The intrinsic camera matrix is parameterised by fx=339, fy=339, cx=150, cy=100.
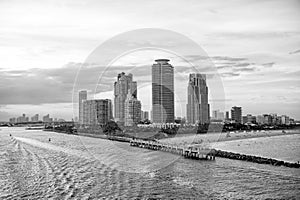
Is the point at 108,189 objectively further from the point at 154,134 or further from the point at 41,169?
the point at 154,134

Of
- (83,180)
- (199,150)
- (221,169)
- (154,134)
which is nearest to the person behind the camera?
(83,180)

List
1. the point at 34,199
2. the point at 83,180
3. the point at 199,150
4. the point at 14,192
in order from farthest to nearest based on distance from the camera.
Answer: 1. the point at 199,150
2. the point at 83,180
3. the point at 14,192
4. the point at 34,199

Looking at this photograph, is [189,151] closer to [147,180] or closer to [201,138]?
[147,180]

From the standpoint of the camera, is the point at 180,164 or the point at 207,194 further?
the point at 180,164

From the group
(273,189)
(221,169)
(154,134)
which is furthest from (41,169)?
(154,134)

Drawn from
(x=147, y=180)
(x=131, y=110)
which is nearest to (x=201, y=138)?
(x=131, y=110)

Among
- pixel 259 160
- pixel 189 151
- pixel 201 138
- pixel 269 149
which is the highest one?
pixel 189 151

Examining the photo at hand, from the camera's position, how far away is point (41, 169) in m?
32.8

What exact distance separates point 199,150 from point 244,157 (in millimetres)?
5582

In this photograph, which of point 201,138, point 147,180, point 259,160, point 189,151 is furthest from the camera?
point 201,138

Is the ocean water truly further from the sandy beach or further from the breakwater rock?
the sandy beach

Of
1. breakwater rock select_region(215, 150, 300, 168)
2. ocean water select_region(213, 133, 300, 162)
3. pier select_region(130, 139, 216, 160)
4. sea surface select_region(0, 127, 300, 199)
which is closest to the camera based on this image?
sea surface select_region(0, 127, 300, 199)

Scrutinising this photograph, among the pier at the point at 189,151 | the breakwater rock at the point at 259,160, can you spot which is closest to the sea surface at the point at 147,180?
the breakwater rock at the point at 259,160

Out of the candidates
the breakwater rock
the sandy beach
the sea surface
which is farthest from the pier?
the sandy beach
